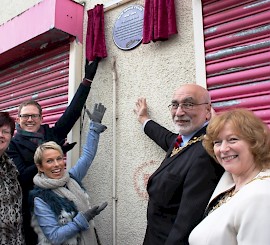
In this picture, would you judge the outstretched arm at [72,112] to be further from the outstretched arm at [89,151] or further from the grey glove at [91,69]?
the outstretched arm at [89,151]

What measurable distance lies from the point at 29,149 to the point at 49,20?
1577mm

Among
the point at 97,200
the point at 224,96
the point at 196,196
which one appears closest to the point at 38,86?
the point at 97,200

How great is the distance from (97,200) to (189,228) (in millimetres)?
1719

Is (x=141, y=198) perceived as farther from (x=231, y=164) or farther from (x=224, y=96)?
(x=231, y=164)

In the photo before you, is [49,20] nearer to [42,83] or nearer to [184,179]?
[42,83]

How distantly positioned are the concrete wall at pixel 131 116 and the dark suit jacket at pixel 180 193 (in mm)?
833

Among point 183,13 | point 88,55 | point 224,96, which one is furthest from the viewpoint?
point 88,55

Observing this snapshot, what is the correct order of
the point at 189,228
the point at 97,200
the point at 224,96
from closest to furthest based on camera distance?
the point at 189,228 < the point at 224,96 < the point at 97,200

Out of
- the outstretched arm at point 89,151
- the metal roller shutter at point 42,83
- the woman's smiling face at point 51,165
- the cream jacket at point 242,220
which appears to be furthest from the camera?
the metal roller shutter at point 42,83

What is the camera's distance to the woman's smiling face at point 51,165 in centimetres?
247

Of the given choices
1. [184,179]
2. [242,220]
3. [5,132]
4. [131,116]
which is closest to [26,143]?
[5,132]

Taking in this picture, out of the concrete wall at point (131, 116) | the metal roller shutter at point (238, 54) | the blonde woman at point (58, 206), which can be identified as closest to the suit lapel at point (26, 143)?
the blonde woman at point (58, 206)

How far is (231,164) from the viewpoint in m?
1.55

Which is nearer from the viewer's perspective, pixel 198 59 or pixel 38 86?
pixel 198 59
